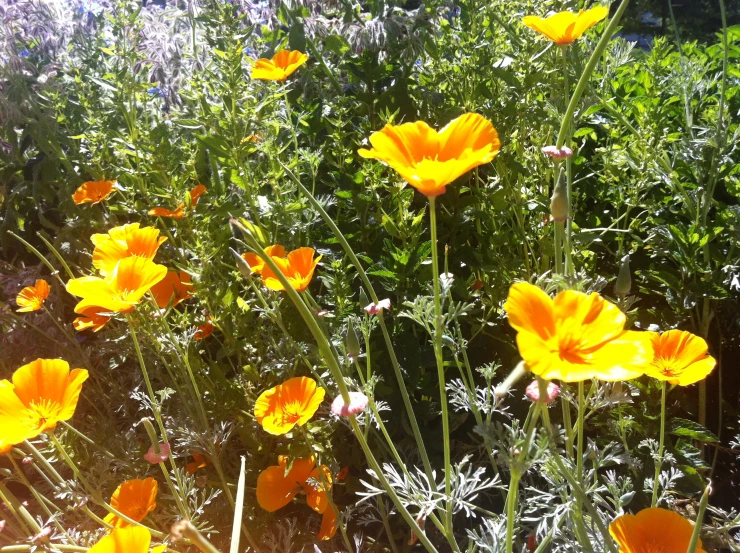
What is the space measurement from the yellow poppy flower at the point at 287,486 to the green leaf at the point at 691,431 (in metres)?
0.85

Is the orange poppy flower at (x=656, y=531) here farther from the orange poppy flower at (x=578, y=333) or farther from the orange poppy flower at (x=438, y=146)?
the orange poppy flower at (x=438, y=146)

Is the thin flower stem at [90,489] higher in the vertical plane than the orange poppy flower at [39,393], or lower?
lower

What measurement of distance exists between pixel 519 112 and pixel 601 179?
14.6 inches

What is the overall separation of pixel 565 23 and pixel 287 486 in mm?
1211

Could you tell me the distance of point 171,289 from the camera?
5.27ft

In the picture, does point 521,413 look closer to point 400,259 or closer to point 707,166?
point 400,259

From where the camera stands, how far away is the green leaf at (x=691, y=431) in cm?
134

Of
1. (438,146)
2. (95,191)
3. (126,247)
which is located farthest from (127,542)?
(95,191)

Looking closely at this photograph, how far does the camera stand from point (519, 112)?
1578mm

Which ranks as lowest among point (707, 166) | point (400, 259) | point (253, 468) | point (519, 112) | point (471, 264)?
point (253, 468)

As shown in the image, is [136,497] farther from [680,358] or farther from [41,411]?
[680,358]

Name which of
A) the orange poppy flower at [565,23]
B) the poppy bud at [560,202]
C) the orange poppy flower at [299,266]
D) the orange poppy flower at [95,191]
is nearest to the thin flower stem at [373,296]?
the orange poppy flower at [299,266]

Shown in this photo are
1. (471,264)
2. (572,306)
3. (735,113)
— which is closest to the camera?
(572,306)

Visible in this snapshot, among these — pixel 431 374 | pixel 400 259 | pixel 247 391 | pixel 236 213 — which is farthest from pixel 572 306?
pixel 236 213
